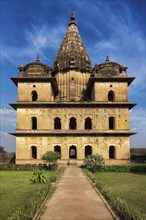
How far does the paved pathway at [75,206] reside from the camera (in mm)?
8380

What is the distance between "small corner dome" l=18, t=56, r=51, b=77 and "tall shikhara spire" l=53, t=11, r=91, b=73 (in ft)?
14.4

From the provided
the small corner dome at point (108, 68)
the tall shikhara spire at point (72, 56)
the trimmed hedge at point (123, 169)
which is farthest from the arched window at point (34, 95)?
the trimmed hedge at point (123, 169)

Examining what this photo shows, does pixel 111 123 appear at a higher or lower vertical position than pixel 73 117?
lower

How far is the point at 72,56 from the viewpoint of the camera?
123ft

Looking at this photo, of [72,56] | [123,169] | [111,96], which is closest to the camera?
[123,169]

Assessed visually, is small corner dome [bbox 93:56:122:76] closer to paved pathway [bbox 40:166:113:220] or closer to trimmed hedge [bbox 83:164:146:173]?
trimmed hedge [bbox 83:164:146:173]

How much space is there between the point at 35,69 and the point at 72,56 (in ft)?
23.5

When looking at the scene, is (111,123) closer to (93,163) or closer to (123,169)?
(123,169)

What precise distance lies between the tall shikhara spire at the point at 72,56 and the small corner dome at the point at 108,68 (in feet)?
13.7

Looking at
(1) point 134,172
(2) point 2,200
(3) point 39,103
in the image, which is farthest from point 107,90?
(2) point 2,200

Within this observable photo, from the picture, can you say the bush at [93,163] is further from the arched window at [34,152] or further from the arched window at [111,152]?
the arched window at [34,152]

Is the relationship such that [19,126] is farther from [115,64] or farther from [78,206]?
[78,206]

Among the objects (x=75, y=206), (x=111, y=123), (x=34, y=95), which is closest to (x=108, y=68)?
(x=111, y=123)

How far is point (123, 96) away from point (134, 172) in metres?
10.7
